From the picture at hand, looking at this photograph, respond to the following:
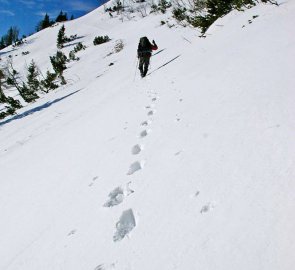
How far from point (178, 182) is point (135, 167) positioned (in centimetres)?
83

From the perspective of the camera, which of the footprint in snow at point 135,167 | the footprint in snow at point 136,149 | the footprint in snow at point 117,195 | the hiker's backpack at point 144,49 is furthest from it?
the hiker's backpack at point 144,49

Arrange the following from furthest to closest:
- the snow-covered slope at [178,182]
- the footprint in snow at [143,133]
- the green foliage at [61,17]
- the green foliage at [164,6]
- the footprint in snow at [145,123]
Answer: the green foliage at [61,17] < the green foliage at [164,6] < the footprint in snow at [145,123] < the footprint in snow at [143,133] < the snow-covered slope at [178,182]

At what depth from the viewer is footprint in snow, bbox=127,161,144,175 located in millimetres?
3602

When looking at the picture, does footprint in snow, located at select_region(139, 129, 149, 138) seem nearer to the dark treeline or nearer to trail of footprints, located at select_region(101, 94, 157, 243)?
trail of footprints, located at select_region(101, 94, 157, 243)

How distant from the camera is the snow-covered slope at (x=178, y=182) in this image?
82.4 inches

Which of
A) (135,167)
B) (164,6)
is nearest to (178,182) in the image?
(135,167)

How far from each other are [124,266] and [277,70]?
10.8ft

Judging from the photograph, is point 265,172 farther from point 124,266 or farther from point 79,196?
point 79,196

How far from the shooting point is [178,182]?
2.97 m

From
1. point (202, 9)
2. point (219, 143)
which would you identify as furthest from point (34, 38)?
point (219, 143)

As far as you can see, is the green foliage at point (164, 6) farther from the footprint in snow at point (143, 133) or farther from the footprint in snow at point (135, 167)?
the footprint in snow at point (135, 167)

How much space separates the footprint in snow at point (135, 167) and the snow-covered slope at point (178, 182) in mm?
14

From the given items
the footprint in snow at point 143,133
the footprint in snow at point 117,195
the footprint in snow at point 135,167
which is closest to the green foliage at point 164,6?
the footprint in snow at point 143,133

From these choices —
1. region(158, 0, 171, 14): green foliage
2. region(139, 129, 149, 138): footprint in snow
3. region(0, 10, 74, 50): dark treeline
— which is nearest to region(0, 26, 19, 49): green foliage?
region(0, 10, 74, 50): dark treeline
